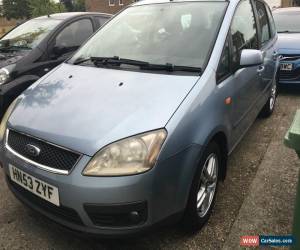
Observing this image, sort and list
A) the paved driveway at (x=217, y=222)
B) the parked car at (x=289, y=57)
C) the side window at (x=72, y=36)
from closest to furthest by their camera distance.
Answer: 1. the paved driveway at (x=217, y=222)
2. the side window at (x=72, y=36)
3. the parked car at (x=289, y=57)

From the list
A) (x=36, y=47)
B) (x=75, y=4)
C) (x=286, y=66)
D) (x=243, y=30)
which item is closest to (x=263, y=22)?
(x=243, y=30)

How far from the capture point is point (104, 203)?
2076mm

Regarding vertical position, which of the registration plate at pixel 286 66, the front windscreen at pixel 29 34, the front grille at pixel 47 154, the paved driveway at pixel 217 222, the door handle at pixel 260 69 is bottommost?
the paved driveway at pixel 217 222

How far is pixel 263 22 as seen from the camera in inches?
179

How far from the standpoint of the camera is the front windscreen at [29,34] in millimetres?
5160

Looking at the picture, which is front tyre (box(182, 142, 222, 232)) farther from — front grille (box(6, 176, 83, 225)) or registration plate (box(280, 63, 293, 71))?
registration plate (box(280, 63, 293, 71))

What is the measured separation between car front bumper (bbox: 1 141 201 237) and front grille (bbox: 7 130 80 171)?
5cm

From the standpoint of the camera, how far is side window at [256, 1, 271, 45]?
435cm

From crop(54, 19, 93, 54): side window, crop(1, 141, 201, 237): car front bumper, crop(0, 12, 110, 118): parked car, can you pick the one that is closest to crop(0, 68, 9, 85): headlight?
crop(0, 12, 110, 118): parked car

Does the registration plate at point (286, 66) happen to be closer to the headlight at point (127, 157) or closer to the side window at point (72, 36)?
the side window at point (72, 36)

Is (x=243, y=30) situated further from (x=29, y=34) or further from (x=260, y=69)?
(x=29, y=34)

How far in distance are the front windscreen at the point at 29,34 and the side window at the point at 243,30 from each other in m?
2.84

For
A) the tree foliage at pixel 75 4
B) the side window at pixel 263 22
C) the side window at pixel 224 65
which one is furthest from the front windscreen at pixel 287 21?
the tree foliage at pixel 75 4

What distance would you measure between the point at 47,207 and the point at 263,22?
3.55 m
